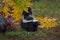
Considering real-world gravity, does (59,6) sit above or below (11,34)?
below

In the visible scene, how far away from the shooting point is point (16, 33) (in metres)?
8.62

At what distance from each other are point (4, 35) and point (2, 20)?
0.51 m

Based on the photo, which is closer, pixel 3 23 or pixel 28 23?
pixel 3 23

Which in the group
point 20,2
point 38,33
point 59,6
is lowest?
point 59,6

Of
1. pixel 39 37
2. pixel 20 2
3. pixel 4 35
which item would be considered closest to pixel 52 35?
pixel 39 37

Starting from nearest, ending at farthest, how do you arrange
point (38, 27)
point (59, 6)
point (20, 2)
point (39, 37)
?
point (20, 2), point (39, 37), point (38, 27), point (59, 6)

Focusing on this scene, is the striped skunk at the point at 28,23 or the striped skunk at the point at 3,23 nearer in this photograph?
the striped skunk at the point at 28,23

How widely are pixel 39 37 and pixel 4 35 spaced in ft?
3.86

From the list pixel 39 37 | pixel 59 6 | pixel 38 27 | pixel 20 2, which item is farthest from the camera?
pixel 59 6

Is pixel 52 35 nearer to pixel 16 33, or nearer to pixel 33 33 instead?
pixel 33 33

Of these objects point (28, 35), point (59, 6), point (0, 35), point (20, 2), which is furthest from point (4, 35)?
point (59, 6)

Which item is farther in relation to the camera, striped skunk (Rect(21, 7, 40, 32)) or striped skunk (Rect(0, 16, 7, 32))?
striped skunk (Rect(0, 16, 7, 32))

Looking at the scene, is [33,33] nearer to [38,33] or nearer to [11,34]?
[38,33]

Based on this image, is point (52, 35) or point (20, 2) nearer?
point (20, 2)
